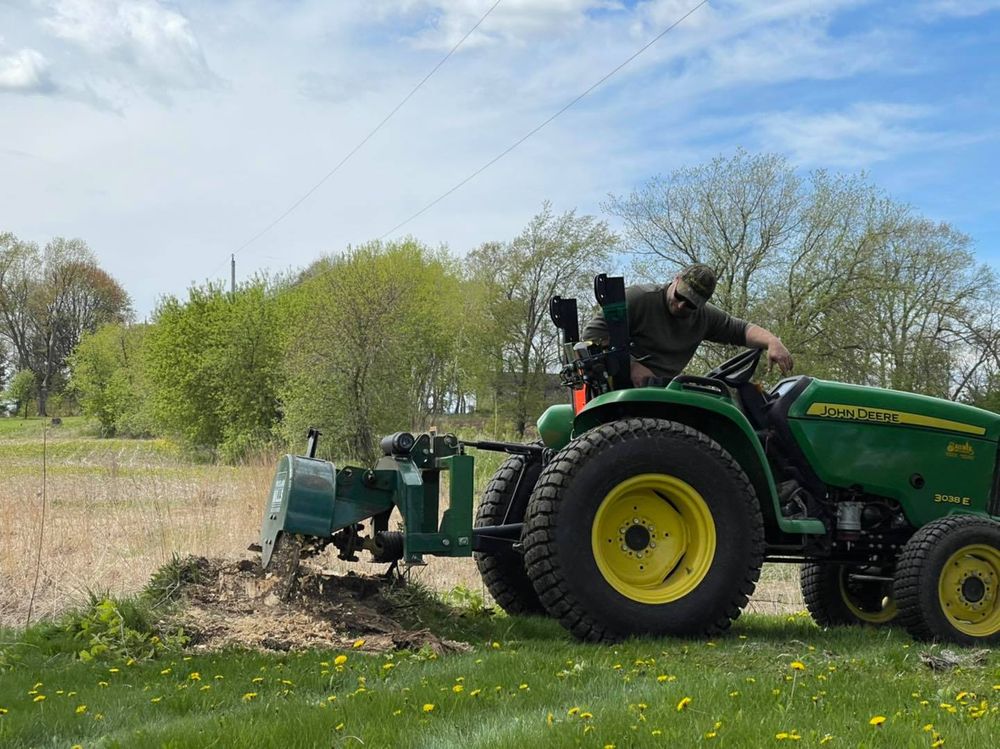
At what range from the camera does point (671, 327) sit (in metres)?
5.67

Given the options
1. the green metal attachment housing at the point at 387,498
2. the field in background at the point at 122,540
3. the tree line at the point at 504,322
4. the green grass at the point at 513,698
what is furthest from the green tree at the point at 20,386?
the green grass at the point at 513,698

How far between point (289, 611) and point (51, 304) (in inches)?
2435

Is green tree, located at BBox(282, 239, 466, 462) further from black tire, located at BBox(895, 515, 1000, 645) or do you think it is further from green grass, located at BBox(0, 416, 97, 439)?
black tire, located at BBox(895, 515, 1000, 645)

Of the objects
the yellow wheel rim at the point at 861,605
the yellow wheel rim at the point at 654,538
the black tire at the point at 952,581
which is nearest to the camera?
the yellow wheel rim at the point at 654,538

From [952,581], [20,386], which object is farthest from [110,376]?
[952,581]

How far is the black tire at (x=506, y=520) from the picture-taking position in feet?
19.4

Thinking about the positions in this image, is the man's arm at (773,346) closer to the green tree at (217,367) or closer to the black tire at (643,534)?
the black tire at (643,534)

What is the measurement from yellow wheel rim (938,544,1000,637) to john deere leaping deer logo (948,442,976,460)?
0.70 meters

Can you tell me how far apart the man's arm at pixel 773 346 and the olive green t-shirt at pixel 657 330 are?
1.01 feet

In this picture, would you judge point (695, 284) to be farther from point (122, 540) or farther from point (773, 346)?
point (122, 540)

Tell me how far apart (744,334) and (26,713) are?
420 centimetres

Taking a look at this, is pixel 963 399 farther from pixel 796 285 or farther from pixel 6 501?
pixel 6 501

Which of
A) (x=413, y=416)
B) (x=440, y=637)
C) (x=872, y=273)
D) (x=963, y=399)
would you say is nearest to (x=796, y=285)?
(x=872, y=273)

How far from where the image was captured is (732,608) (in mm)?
4957
